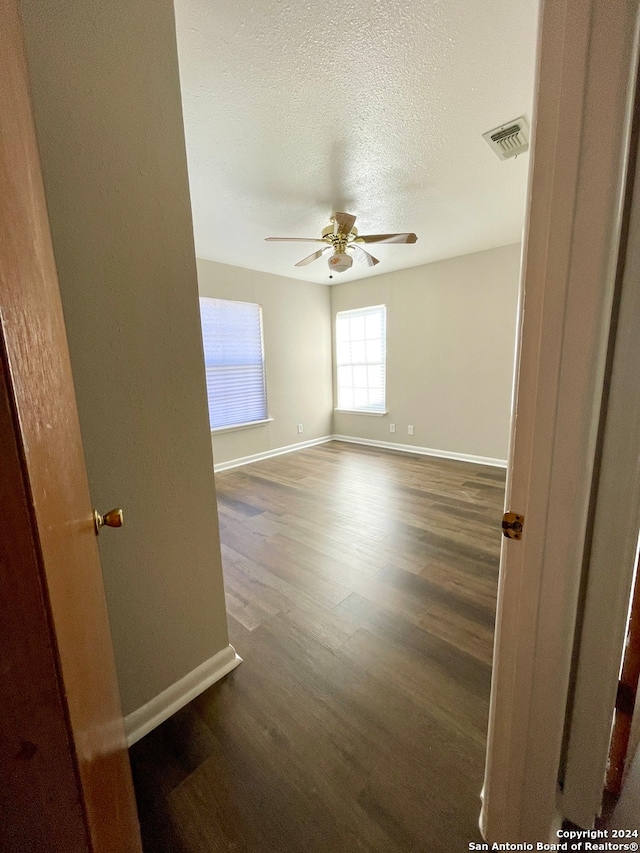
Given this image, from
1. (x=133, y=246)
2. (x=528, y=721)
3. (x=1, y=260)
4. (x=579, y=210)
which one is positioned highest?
(x=133, y=246)

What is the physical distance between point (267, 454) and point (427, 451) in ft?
7.49

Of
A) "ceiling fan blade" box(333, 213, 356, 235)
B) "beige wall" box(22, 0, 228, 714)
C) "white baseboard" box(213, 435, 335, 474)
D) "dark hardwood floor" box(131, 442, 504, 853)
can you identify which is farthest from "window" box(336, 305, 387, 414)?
"beige wall" box(22, 0, 228, 714)

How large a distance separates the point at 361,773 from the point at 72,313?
5.44 ft

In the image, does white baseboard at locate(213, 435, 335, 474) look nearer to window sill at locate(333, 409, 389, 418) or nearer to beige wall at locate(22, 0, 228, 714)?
window sill at locate(333, 409, 389, 418)

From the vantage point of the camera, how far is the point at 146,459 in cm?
114

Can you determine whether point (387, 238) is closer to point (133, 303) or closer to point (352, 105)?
point (352, 105)

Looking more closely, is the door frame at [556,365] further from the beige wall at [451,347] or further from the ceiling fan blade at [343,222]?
the beige wall at [451,347]

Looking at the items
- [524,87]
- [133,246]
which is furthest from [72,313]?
[524,87]

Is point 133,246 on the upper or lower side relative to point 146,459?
upper

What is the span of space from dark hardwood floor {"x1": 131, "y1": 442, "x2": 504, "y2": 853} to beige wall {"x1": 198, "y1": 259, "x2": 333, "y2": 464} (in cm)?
220

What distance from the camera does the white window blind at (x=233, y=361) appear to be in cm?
399

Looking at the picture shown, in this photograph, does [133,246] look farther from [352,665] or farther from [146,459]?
[352,665]

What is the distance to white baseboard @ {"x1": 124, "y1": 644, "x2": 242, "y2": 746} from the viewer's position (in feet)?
3.87

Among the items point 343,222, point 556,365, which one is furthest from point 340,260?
point 556,365
